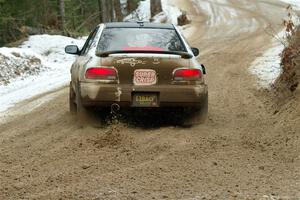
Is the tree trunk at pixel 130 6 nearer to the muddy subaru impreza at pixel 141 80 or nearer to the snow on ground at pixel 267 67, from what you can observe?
the snow on ground at pixel 267 67

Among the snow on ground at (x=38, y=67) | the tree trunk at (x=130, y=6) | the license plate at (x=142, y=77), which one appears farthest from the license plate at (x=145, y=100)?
the tree trunk at (x=130, y=6)

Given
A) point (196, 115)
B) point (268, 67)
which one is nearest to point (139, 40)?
point (196, 115)

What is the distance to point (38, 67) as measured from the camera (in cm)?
1989

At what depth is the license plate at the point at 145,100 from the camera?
857 cm

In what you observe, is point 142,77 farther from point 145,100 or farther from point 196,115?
point 196,115

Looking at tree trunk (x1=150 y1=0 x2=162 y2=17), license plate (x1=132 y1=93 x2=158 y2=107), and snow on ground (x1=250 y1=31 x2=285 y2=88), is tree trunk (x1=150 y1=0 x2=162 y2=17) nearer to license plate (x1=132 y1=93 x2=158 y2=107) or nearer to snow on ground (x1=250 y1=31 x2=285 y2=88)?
snow on ground (x1=250 y1=31 x2=285 y2=88)

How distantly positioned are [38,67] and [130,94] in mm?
11912

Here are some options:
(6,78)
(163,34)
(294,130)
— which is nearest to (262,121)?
(294,130)

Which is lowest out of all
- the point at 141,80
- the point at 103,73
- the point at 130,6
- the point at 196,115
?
the point at 130,6

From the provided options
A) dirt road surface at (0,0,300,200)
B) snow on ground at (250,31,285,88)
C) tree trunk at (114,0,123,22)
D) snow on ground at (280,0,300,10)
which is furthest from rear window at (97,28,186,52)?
snow on ground at (280,0,300,10)

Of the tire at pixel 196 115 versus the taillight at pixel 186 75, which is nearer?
the taillight at pixel 186 75

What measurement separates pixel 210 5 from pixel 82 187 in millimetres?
36855

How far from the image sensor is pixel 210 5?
1646 inches

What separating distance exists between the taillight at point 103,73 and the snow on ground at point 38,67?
4331mm
